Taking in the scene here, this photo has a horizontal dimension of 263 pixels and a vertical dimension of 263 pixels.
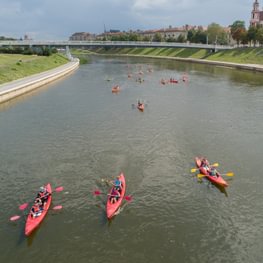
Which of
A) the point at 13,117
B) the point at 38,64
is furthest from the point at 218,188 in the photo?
the point at 38,64

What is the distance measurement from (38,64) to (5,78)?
88.0 feet

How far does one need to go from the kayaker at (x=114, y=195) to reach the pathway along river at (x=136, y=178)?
1.06 meters

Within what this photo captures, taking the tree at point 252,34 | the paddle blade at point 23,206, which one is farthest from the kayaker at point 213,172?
the tree at point 252,34

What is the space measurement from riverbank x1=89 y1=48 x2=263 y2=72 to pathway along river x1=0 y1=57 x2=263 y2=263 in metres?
59.3

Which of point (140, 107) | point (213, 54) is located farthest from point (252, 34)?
point (140, 107)

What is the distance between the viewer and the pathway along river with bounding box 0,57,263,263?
679 inches

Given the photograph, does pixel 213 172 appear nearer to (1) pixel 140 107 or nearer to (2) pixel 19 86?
(1) pixel 140 107

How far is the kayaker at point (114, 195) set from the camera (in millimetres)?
20875

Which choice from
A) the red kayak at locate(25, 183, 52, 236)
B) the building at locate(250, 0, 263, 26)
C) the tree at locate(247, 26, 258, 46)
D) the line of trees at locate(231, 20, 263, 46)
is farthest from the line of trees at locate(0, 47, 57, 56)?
the building at locate(250, 0, 263, 26)

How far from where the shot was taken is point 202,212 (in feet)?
67.1

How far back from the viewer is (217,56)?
126062 millimetres

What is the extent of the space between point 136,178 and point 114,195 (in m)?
3.91

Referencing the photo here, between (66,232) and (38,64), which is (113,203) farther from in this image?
(38,64)

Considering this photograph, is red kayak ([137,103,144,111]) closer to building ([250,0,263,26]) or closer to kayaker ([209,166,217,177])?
kayaker ([209,166,217,177])
